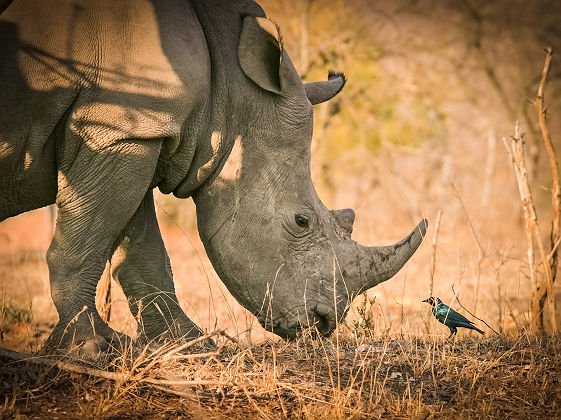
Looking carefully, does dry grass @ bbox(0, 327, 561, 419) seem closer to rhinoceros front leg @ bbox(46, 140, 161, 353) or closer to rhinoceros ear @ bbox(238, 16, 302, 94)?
rhinoceros front leg @ bbox(46, 140, 161, 353)

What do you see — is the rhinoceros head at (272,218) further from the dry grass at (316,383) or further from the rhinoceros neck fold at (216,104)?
the dry grass at (316,383)

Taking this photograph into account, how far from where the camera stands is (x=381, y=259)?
508cm

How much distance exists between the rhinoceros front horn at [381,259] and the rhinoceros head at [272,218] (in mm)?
30

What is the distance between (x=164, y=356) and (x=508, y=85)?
14548 millimetres

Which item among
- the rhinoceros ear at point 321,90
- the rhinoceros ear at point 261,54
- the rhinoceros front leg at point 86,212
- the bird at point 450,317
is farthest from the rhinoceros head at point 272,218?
the rhinoceros front leg at point 86,212

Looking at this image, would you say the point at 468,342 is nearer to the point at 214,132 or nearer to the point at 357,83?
the point at 214,132

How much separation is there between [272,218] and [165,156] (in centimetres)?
81

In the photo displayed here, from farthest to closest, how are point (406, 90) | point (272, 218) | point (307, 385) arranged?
point (406, 90) < point (272, 218) < point (307, 385)

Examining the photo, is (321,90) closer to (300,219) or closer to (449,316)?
(300,219)

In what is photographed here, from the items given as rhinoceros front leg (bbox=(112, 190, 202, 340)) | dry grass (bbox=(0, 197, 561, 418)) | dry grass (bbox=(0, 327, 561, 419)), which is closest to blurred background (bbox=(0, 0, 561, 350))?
rhinoceros front leg (bbox=(112, 190, 202, 340))

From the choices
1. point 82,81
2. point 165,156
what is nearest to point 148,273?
point 165,156

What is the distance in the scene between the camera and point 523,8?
580 inches

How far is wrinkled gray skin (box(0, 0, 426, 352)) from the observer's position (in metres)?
4.21

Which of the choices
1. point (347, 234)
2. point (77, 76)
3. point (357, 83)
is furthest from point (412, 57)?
point (77, 76)
